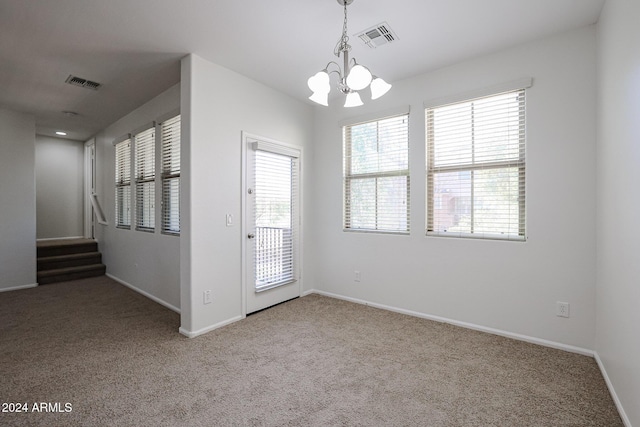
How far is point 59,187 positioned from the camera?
6355mm

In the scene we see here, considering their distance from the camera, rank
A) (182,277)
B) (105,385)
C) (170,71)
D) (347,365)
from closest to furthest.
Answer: (105,385) < (347,365) < (182,277) < (170,71)

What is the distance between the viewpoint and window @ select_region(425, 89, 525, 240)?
2.82 meters

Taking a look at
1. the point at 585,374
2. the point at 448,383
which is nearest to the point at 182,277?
the point at 448,383

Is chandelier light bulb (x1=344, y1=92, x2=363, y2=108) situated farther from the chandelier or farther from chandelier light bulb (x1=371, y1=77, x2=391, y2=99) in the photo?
chandelier light bulb (x1=371, y1=77, x2=391, y2=99)

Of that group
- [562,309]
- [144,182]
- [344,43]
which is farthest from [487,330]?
[144,182]

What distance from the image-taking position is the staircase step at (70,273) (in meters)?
4.84

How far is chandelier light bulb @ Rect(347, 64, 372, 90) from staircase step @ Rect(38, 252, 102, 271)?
579 centimetres

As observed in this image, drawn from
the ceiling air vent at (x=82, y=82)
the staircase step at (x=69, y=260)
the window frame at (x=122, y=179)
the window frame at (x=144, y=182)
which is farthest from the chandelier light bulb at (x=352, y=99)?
the staircase step at (x=69, y=260)

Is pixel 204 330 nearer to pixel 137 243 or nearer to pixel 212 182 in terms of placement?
pixel 212 182

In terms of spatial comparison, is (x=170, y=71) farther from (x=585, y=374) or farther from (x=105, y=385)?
(x=585, y=374)

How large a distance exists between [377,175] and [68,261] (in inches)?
212

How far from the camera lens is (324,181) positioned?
418 centimetres

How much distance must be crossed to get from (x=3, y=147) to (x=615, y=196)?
22.8 ft

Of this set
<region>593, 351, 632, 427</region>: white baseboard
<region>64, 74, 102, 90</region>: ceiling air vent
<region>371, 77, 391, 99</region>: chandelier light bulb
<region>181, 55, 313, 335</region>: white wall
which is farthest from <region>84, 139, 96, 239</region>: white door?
<region>593, 351, 632, 427</region>: white baseboard
